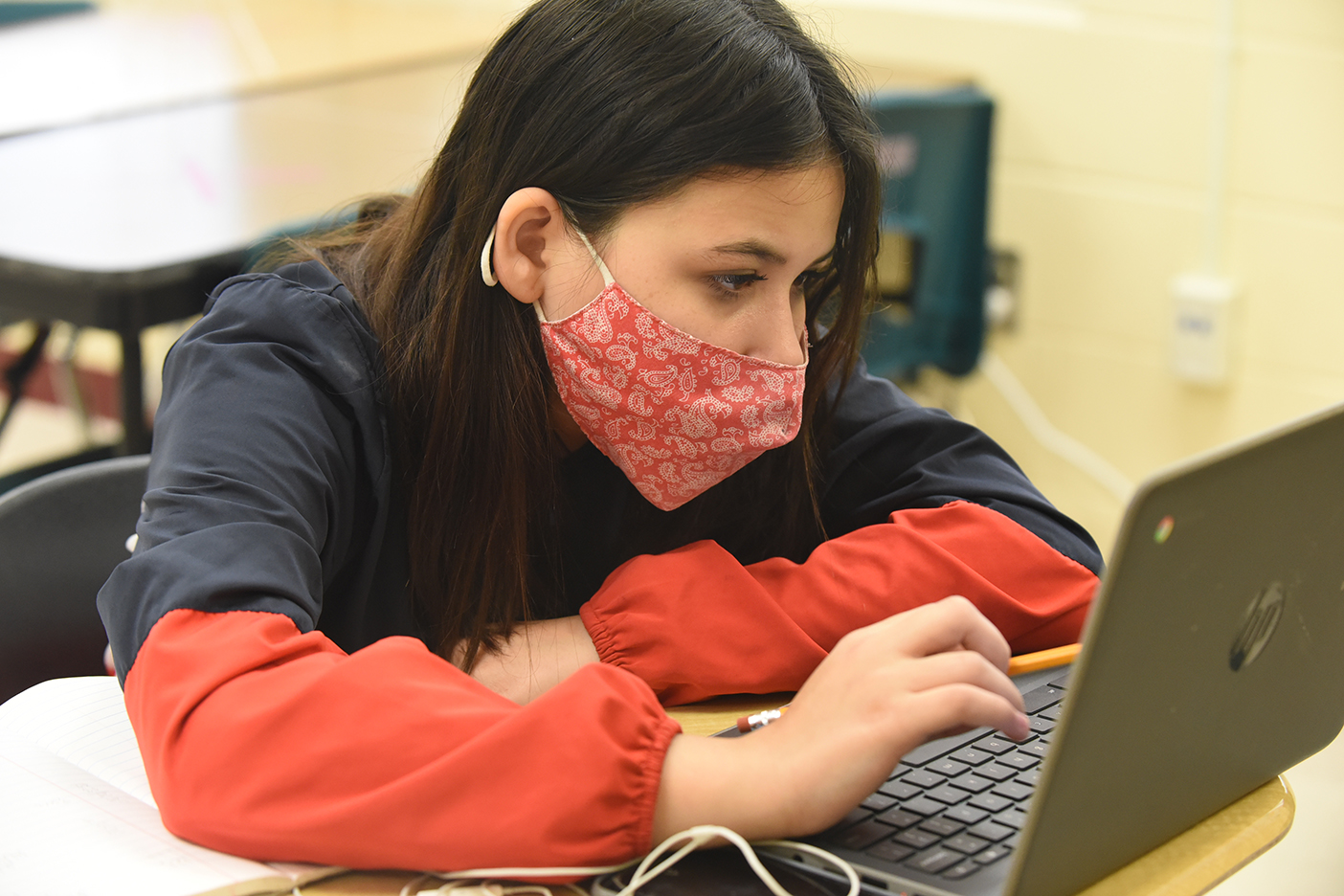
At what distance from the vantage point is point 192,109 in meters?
2.63

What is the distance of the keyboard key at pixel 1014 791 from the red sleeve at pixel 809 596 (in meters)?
0.20

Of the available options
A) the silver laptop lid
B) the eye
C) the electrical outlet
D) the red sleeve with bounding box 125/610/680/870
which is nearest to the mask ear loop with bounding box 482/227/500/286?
the eye

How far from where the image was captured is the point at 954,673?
2.45 feet

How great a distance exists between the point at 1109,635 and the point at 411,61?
2.80 metres

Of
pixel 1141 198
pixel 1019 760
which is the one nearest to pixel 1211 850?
pixel 1019 760

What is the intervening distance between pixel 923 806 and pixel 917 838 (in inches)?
1.4

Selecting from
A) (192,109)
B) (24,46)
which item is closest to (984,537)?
(192,109)

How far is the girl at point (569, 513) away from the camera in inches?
28.8

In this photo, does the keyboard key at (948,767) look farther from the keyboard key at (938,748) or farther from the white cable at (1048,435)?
the white cable at (1048,435)

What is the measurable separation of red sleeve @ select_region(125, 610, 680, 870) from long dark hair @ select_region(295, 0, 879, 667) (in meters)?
0.28

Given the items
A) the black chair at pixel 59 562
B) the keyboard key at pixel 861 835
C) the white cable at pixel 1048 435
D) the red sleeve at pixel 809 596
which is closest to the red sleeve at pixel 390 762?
the keyboard key at pixel 861 835

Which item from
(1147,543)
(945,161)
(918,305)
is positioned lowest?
(918,305)

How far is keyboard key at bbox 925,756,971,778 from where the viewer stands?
0.82 m

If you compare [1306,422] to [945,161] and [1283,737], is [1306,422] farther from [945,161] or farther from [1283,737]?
[945,161]
